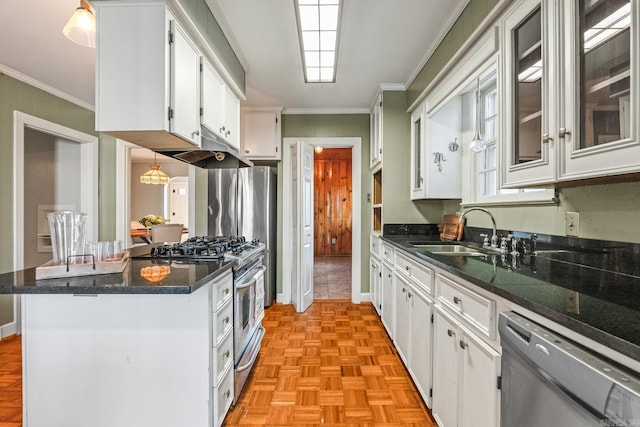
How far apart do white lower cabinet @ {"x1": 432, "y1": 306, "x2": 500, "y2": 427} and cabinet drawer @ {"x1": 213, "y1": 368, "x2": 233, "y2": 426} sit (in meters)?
1.06

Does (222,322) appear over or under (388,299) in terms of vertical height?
over

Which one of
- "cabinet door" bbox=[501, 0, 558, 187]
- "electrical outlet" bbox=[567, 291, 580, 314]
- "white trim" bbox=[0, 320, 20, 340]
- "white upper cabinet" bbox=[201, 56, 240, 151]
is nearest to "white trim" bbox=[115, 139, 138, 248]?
"white trim" bbox=[0, 320, 20, 340]

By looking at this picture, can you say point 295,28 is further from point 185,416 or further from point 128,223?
point 128,223

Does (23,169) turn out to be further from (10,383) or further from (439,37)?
(439,37)

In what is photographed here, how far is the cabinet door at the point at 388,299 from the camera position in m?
2.46

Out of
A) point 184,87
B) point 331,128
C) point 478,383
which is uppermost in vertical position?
point 331,128

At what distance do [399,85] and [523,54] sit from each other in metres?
1.86

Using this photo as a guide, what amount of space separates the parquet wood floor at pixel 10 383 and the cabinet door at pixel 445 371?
2214mm

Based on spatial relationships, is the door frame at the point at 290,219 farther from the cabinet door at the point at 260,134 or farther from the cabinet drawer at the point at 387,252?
the cabinet drawer at the point at 387,252

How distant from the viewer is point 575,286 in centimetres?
97

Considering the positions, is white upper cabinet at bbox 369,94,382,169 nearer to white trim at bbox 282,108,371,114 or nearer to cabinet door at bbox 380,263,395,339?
white trim at bbox 282,108,371,114

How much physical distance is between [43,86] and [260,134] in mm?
2170

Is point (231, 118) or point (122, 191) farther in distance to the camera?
point (122, 191)

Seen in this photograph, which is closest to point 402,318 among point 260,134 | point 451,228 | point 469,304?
point 451,228
